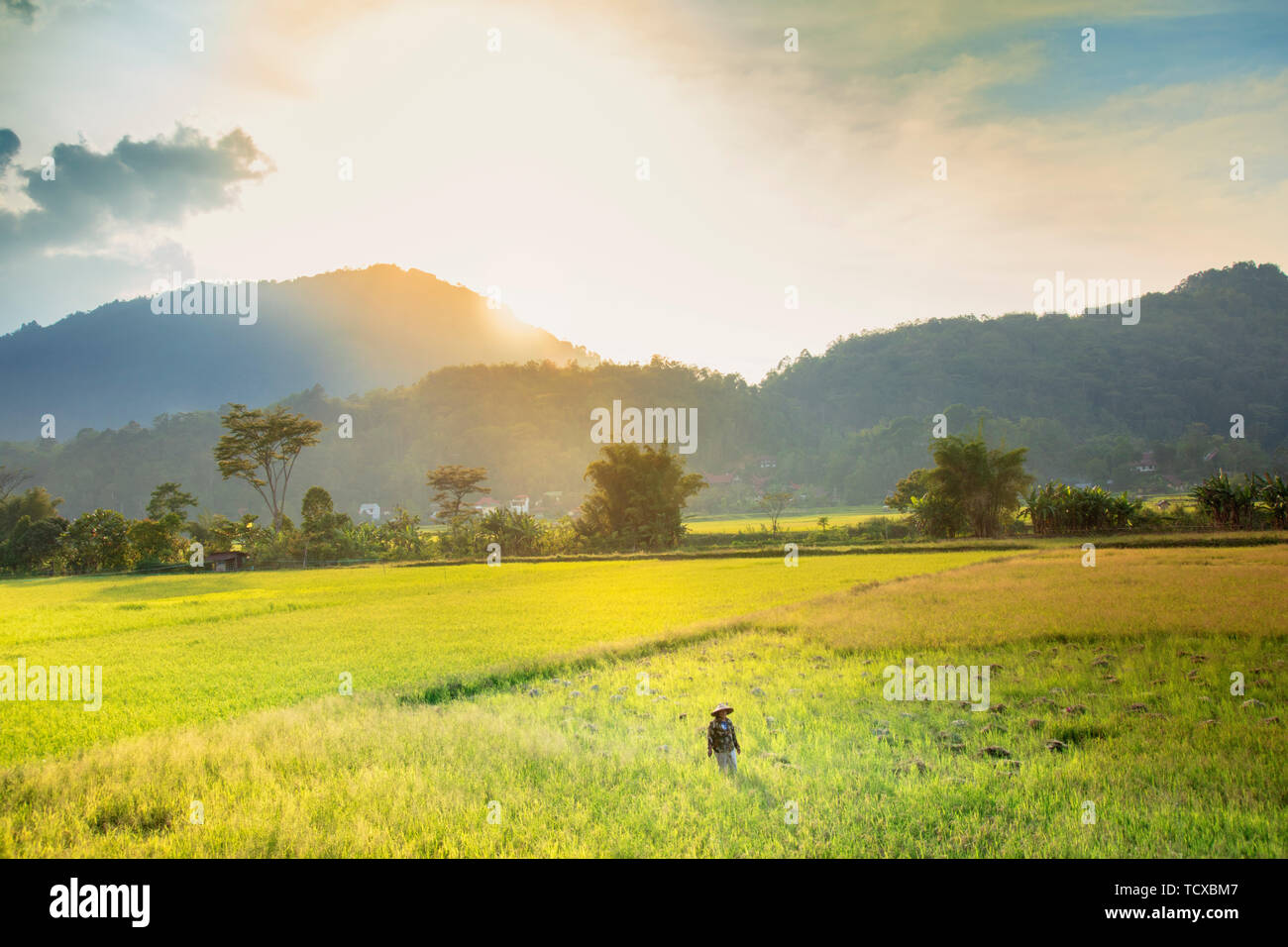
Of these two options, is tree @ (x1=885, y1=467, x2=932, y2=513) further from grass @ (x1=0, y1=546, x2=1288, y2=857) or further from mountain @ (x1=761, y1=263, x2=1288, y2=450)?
mountain @ (x1=761, y1=263, x2=1288, y2=450)

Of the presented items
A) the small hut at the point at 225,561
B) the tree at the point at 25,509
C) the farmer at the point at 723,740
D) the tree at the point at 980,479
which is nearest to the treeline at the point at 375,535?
the small hut at the point at 225,561

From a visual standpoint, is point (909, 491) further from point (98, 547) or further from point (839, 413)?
point (839, 413)

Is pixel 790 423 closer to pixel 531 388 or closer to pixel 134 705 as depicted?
pixel 531 388

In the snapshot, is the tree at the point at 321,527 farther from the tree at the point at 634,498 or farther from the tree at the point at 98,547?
the tree at the point at 634,498

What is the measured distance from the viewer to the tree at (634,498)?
149 ft

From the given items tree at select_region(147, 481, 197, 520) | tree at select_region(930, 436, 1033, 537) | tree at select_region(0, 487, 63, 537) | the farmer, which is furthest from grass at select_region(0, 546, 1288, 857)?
tree at select_region(0, 487, 63, 537)

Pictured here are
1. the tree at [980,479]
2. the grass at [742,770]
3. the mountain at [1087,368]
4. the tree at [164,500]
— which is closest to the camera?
the grass at [742,770]

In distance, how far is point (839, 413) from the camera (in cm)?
13462

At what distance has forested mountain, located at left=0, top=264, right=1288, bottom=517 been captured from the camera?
10275cm

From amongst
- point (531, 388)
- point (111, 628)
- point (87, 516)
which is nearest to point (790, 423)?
point (531, 388)

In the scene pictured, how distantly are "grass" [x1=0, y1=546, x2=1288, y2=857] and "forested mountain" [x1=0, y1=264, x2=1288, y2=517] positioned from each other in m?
92.2

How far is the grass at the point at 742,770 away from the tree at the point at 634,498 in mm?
34388
